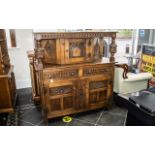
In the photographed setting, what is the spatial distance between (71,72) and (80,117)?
2.81 feet

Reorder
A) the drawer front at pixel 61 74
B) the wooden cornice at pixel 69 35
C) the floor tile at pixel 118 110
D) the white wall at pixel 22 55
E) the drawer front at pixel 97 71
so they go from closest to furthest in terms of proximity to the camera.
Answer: the wooden cornice at pixel 69 35
the drawer front at pixel 61 74
the drawer front at pixel 97 71
the floor tile at pixel 118 110
the white wall at pixel 22 55

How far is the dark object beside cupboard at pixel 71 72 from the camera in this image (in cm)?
238

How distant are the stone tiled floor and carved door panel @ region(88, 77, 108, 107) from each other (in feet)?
0.69

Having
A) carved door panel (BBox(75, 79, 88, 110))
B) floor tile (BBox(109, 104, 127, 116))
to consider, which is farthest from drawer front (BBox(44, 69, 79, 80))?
floor tile (BBox(109, 104, 127, 116))

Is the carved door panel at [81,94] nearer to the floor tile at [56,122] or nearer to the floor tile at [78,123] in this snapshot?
the floor tile at [78,123]

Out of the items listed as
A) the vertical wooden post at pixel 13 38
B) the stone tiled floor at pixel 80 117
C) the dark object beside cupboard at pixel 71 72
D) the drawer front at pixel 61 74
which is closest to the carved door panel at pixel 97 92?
the dark object beside cupboard at pixel 71 72

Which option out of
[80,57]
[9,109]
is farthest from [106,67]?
[9,109]

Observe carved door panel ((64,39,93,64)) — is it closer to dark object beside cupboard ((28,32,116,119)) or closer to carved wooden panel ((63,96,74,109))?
dark object beside cupboard ((28,32,116,119))

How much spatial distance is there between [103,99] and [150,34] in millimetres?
2658

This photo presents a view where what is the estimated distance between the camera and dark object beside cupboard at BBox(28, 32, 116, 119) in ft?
7.80

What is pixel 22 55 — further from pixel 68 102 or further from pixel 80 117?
pixel 80 117

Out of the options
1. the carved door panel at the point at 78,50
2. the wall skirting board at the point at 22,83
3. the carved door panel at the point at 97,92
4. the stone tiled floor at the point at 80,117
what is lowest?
the stone tiled floor at the point at 80,117

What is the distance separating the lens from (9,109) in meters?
2.91

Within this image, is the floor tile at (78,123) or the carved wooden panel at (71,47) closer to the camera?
the carved wooden panel at (71,47)
